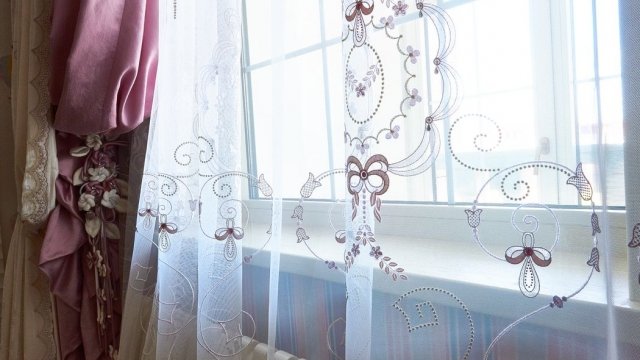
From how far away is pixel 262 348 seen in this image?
729 millimetres

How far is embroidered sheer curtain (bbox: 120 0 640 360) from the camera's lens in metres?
0.43

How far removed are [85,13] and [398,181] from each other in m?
0.75

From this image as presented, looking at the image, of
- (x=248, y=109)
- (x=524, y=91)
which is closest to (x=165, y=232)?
(x=248, y=109)

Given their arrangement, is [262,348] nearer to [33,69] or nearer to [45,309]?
[45,309]

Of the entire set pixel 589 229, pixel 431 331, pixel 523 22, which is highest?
pixel 523 22

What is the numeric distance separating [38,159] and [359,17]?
808 mm

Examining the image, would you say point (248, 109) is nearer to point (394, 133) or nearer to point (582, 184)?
point (394, 133)

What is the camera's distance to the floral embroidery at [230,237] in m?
0.71

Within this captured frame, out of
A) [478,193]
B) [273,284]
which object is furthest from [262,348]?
[478,193]

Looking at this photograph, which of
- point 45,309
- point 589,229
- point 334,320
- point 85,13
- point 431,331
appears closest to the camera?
point 589,229

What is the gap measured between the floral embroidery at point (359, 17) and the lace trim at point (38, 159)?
786 mm

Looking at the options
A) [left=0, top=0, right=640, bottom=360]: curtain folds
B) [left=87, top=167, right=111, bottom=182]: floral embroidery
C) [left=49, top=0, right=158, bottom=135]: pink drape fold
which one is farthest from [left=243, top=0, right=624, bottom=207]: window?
[left=87, top=167, right=111, bottom=182]: floral embroidery

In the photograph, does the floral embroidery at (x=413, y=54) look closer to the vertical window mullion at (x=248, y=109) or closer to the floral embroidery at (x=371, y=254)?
the floral embroidery at (x=371, y=254)

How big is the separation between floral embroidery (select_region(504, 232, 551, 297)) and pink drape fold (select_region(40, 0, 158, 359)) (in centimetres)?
76
